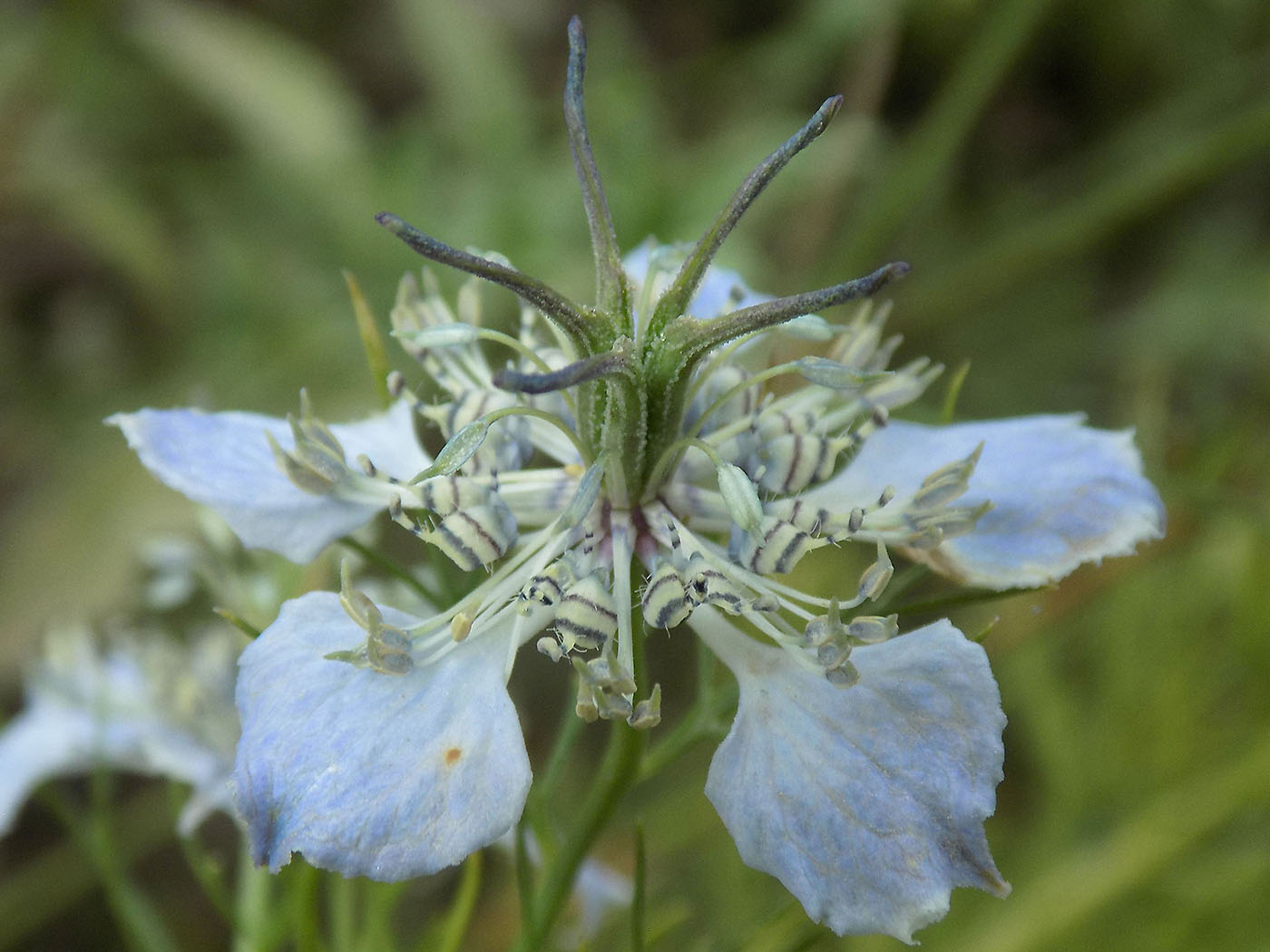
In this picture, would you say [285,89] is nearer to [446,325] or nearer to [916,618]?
[916,618]

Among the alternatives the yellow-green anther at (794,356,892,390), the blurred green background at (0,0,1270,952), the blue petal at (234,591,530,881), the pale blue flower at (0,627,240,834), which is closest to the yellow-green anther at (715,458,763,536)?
the yellow-green anther at (794,356,892,390)

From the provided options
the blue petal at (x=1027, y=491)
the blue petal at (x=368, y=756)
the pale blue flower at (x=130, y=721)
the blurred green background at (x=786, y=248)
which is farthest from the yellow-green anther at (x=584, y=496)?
the blurred green background at (x=786, y=248)

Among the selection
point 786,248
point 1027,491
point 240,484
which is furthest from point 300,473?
point 786,248

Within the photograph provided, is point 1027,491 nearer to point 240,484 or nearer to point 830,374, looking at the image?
point 830,374

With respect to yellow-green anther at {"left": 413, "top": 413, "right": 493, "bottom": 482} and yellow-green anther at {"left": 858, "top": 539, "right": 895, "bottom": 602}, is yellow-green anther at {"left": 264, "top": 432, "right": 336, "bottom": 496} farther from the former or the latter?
yellow-green anther at {"left": 858, "top": 539, "right": 895, "bottom": 602}

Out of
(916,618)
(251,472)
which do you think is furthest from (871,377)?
(916,618)
